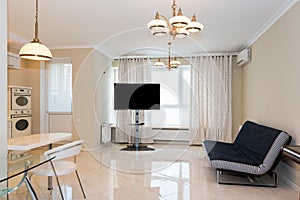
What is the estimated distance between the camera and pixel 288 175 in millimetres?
3422

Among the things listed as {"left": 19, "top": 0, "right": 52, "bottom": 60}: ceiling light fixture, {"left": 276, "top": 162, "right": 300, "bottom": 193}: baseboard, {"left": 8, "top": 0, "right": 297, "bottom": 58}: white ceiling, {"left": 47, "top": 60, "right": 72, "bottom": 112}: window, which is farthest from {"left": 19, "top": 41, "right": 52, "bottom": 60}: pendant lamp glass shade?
{"left": 276, "top": 162, "right": 300, "bottom": 193}: baseboard

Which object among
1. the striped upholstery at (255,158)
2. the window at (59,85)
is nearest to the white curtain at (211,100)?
the striped upholstery at (255,158)

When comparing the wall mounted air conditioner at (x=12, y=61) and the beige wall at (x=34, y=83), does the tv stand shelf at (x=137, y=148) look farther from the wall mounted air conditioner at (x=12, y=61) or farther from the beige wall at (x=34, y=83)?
the wall mounted air conditioner at (x=12, y=61)

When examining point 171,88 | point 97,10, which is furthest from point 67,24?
point 171,88

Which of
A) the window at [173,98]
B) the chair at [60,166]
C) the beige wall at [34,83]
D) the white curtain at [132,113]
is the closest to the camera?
the chair at [60,166]

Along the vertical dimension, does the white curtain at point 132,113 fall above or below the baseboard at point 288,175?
above

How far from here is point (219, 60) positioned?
20.9ft

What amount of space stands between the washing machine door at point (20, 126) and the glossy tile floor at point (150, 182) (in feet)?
4.70

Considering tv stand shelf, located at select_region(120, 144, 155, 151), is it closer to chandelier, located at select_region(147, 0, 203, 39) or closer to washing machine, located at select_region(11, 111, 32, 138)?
washing machine, located at select_region(11, 111, 32, 138)

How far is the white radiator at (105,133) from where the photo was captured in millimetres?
6105

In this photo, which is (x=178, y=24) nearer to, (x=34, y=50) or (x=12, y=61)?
(x=34, y=50)

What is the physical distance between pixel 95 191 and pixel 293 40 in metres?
3.31

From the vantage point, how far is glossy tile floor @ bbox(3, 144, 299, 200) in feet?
9.86

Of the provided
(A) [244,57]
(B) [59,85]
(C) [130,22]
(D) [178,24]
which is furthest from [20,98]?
(A) [244,57]
